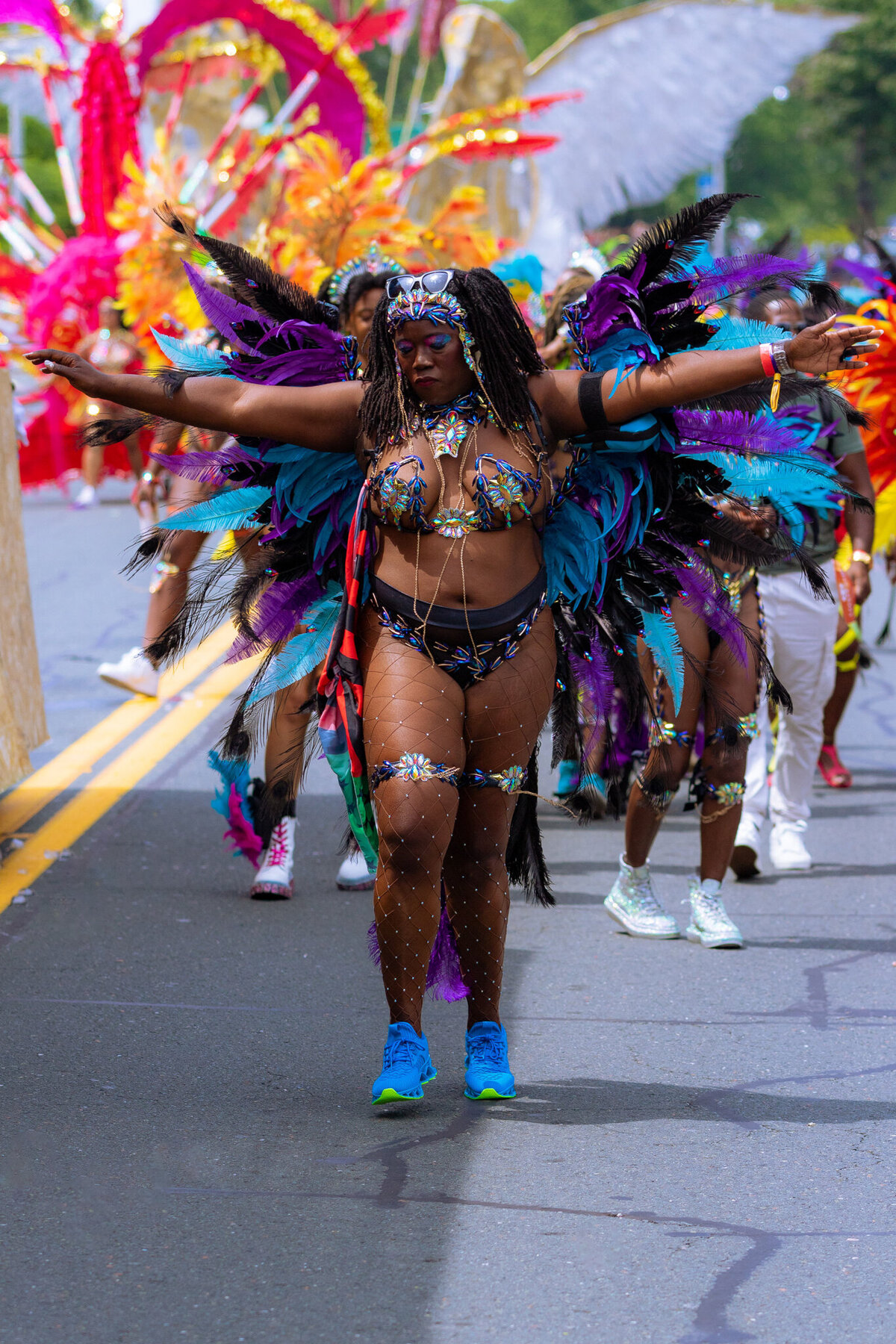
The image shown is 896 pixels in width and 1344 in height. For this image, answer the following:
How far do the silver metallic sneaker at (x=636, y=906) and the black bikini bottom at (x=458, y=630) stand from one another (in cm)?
185

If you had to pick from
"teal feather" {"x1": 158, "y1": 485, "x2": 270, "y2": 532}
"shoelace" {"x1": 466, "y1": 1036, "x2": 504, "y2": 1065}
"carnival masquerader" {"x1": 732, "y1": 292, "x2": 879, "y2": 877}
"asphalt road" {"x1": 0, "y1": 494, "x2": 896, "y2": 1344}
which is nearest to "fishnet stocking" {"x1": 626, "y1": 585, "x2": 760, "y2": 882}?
"asphalt road" {"x1": 0, "y1": 494, "x2": 896, "y2": 1344}

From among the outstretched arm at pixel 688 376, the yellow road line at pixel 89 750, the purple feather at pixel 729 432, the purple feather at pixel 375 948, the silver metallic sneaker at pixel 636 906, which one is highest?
the outstretched arm at pixel 688 376

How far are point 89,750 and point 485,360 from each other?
4503 millimetres

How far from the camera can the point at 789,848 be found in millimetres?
6621

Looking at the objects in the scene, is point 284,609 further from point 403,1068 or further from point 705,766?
point 705,766

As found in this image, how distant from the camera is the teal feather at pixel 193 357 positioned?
4203 mm

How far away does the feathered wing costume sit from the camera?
4043 mm

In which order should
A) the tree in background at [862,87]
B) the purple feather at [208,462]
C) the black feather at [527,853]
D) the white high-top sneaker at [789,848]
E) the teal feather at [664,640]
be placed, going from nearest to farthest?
the purple feather at [208,462]
the teal feather at [664,640]
the black feather at [527,853]
the white high-top sneaker at [789,848]
the tree in background at [862,87]

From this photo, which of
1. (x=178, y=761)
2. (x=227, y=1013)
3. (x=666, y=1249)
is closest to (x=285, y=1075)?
(x=227, y=1013)

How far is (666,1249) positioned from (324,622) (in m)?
1.74

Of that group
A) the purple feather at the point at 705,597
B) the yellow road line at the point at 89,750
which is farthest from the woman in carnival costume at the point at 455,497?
the yellow road line at the point at 89,750

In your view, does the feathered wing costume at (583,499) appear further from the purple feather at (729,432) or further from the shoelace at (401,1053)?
the shoelace at (401,1053)

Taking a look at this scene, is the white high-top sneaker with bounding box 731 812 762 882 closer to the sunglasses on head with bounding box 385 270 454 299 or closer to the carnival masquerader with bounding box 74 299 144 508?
the sunglasses on head with bounding box 385 270 454 299

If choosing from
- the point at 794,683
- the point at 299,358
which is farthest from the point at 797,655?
the point at 299,358
